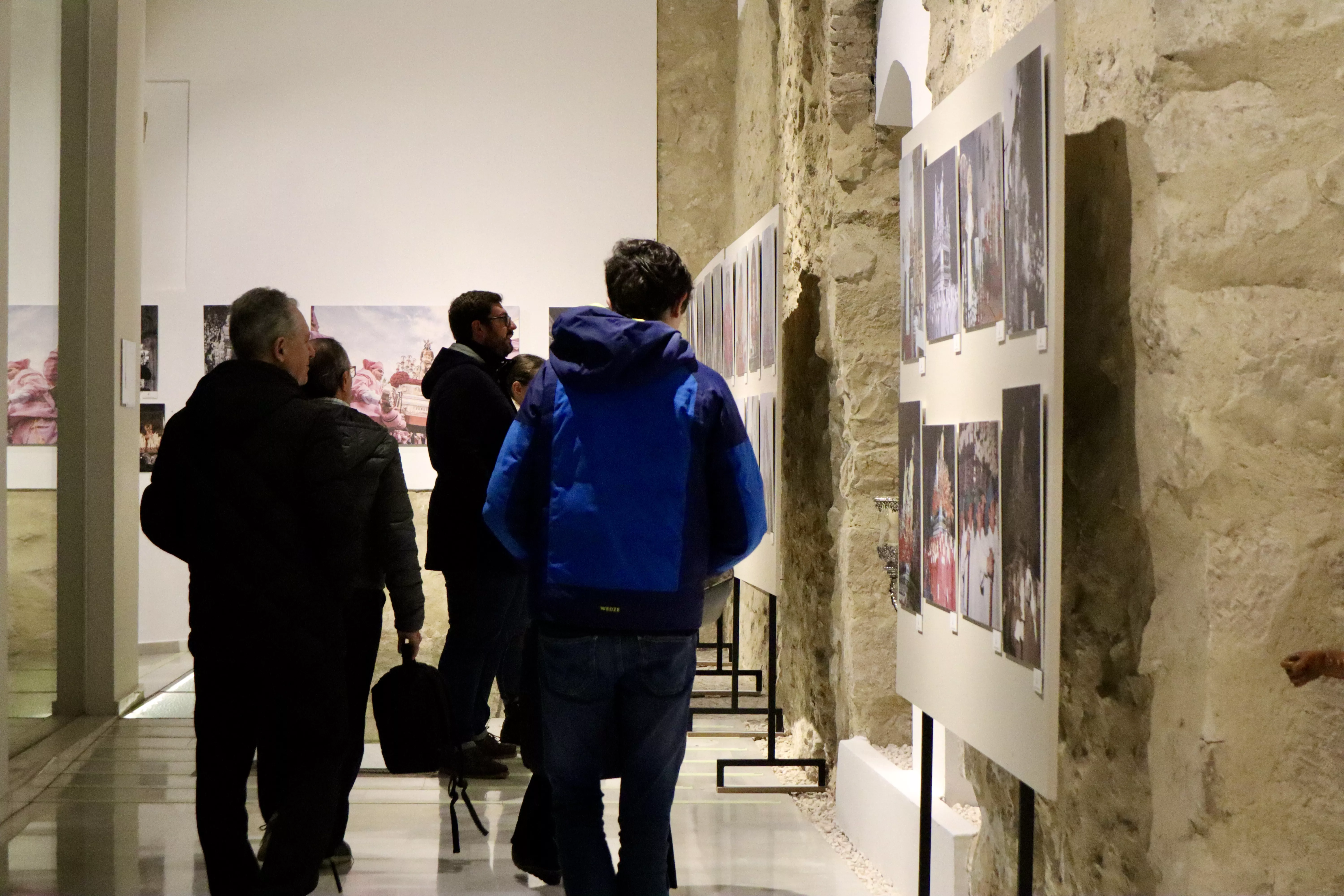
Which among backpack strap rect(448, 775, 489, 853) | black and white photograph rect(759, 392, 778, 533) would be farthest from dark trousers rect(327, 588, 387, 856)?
black and white photograph rect(759, 392, 778, 533)

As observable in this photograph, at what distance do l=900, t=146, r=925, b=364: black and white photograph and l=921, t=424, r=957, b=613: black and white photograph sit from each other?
274mm

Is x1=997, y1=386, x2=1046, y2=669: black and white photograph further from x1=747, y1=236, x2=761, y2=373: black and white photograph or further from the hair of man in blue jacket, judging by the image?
x1=747, y1=236, x2=761, y2=373: black and white photograph

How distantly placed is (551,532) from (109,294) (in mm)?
4923

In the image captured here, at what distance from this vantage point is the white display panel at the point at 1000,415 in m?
2.18

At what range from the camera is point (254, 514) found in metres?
3.17

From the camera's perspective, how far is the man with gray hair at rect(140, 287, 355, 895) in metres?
3.17

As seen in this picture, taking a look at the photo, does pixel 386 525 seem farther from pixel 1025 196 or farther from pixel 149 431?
pixel 149 431

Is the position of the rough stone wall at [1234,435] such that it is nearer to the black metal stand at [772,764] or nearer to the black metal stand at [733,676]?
the black metal stand at [772,764]

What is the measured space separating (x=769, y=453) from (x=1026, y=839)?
2826mm

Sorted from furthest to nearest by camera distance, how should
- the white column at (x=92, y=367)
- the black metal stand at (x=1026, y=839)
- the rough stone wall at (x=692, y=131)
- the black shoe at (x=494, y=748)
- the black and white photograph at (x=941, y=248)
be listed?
the rough stone wall at (x=692, y=131) → the white column at (x=92, y=367) → the black shoe at (x=494, y=748) → the black and white photograph at (x=941, y=248) → the black metal stand at (x=1026, y=839)

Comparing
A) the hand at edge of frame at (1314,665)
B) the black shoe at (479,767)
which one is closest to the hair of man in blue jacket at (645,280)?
the hand at edge of frame at (1314,665)

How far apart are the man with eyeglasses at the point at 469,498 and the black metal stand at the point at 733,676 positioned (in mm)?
1037

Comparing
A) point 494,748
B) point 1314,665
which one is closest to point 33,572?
point 494,748

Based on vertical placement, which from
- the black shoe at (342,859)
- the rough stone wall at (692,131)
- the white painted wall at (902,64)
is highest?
the rough stone wall at (692,131)
